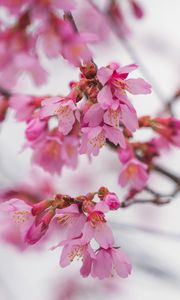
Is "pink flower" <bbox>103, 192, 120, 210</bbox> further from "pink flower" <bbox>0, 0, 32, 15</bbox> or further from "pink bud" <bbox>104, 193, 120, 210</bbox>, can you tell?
"pink flower" <bbox>0, 0, 32, 15</bbox>

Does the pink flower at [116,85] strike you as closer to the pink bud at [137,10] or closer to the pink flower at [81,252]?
the pink flower at [81,252]

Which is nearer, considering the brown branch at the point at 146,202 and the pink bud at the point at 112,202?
the pink bud at the point at 112,202

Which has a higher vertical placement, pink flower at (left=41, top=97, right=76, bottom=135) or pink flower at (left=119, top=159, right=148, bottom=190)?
pink flower at (left=41, top=97, right=76, bottom=135)

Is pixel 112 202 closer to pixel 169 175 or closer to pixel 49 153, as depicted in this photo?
pixel 49 153

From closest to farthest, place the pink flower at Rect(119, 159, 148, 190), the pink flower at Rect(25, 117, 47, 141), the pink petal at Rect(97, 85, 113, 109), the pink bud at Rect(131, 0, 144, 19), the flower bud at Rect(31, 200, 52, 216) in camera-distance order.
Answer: the pink petal at Rect(97, 85, 113, 109) < the flower bud at Rect(31, 200, 52, 216) < the pink flower at Rect(25, 117, 47, 141) < the pink flower at Rect(119, 159, 148, 190) < the pink bud at Rect(131, 0, 144, 19)

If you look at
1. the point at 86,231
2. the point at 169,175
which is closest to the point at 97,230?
the point at 86,231

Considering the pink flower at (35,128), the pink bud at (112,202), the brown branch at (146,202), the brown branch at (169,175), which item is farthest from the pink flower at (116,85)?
the brown branch at (169,175)

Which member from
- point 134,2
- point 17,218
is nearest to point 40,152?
point 17,218

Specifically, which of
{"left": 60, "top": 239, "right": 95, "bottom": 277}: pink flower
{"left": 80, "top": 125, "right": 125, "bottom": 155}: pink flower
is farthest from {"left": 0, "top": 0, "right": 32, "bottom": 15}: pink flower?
{"left": 60, "top": 239, "right": 95, "bottom": 277}: pink flower

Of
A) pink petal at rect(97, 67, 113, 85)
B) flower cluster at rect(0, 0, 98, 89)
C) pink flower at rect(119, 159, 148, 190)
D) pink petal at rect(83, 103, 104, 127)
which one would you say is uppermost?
flower cluster at rect(0, 0, 98, 89)

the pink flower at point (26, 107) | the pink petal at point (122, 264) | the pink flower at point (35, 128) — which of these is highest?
the pink flower at point (26, 107)
